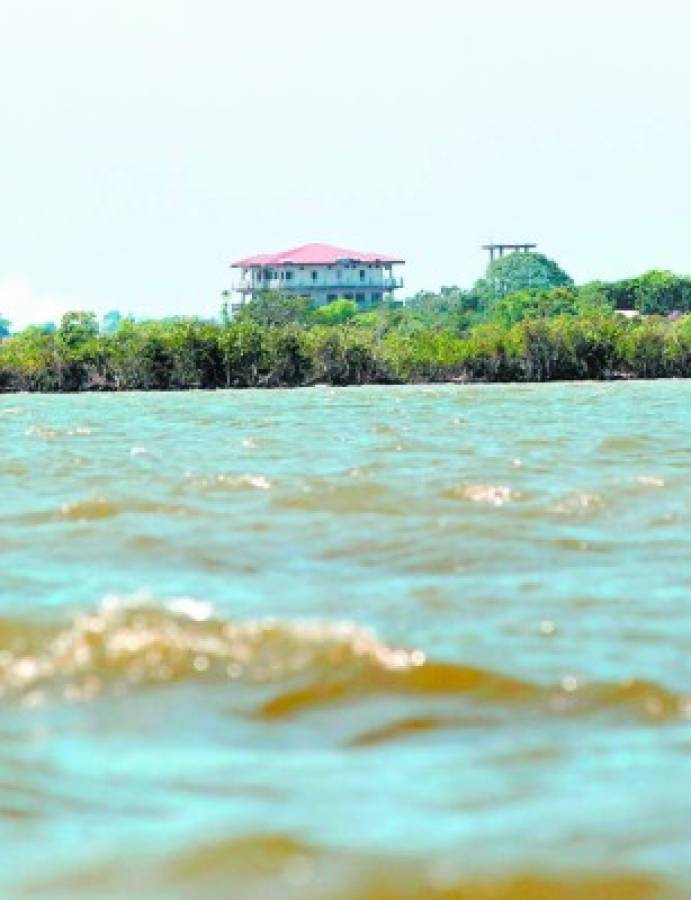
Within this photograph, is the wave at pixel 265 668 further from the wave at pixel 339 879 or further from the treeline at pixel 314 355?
the treeline at pixel 314 355

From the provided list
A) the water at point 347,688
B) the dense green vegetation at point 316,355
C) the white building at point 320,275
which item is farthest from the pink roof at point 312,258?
the water at point 347,688

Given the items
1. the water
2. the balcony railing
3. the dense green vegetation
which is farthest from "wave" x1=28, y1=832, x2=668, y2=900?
the balcony railing

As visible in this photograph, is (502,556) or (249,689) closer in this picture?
(249,689)

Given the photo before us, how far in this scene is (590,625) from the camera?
8.44 metres

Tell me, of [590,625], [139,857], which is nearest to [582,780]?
[139,857]

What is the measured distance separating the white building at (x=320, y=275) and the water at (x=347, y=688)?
114 m

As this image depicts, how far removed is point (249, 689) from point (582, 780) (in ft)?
6.08

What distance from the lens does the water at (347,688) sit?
5.21 m

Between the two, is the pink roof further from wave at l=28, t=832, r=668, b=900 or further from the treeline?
wave at l=28, t=832, r=668, b=900

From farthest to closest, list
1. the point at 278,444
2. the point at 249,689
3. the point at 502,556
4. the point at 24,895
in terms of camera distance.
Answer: the point at 278,444 < the point at 502,556 < the point at 249,689 < the point at 24,895

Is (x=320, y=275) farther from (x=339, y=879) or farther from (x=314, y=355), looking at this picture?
(x=339, y=879)

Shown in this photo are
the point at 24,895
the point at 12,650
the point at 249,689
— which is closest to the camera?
the point at 24,895

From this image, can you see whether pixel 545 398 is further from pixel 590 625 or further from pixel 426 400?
pixel 590 625

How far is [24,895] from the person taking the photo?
16.1 feet
